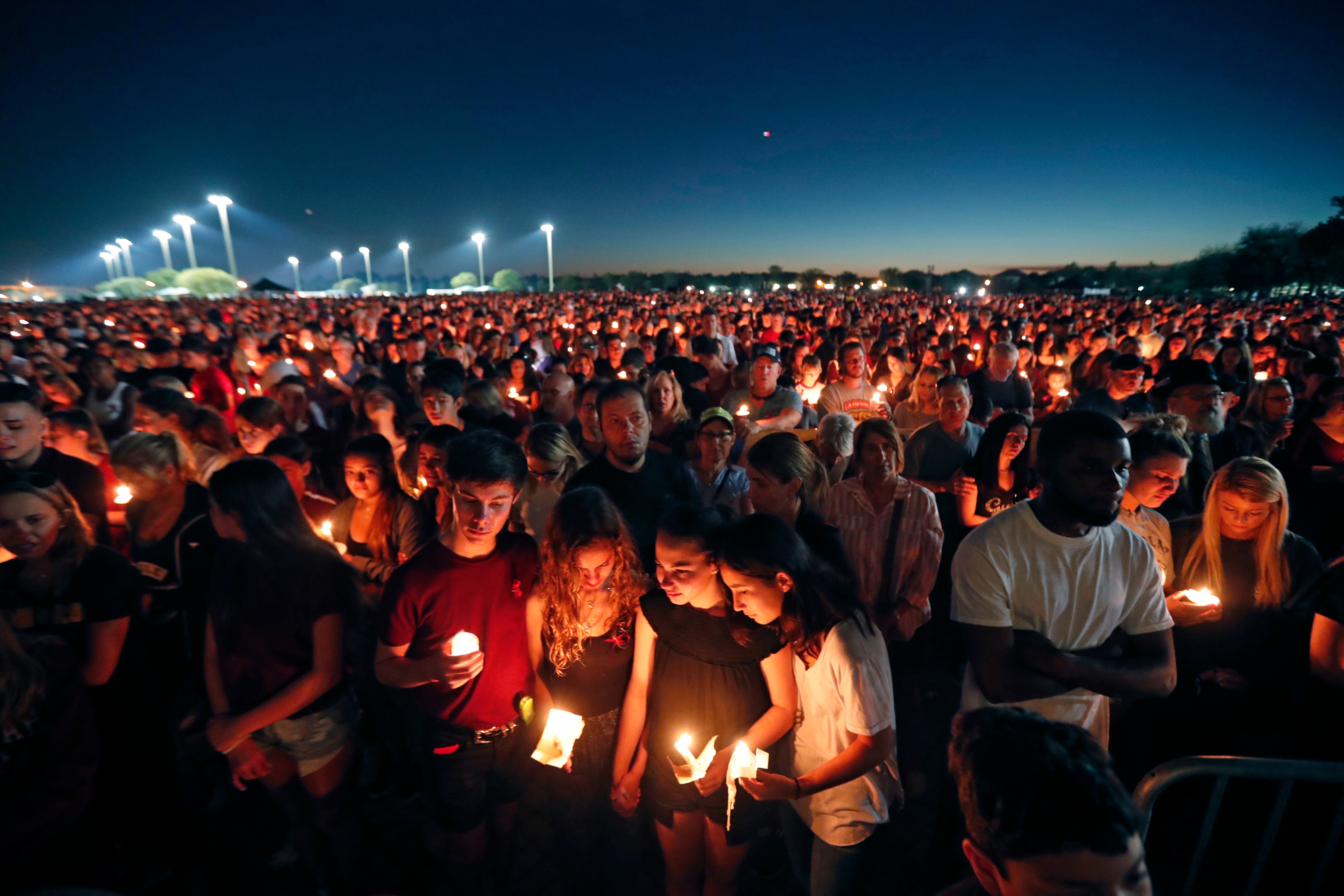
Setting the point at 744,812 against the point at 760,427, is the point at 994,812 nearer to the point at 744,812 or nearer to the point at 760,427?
the point at 744,812

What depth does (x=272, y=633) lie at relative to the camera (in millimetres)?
2453

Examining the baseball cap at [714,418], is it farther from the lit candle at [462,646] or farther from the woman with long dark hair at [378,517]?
→ the lit candle at [462,646]

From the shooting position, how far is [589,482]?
3.58 meters

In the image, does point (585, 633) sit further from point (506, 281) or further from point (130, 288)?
point (506, 281)

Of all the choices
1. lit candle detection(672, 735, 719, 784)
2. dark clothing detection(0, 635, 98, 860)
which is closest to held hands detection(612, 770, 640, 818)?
lit candle detection(672, 735, 719, 784)

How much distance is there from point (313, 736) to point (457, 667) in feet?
3.62

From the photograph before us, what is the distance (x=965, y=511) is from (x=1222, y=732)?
1.71 m

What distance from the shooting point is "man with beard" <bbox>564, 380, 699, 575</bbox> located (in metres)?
3.55

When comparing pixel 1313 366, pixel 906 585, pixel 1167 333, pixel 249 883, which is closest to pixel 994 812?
pixel 906 585

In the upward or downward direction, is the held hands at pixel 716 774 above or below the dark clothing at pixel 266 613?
below

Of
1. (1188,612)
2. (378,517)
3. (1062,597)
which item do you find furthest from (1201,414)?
(378,517)

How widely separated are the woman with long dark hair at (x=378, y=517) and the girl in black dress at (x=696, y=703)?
1695 mm

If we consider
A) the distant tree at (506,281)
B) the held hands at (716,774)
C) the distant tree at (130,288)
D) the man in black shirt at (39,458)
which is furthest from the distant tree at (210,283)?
the held hands at (716,774)

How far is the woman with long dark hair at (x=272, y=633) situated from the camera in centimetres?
244
